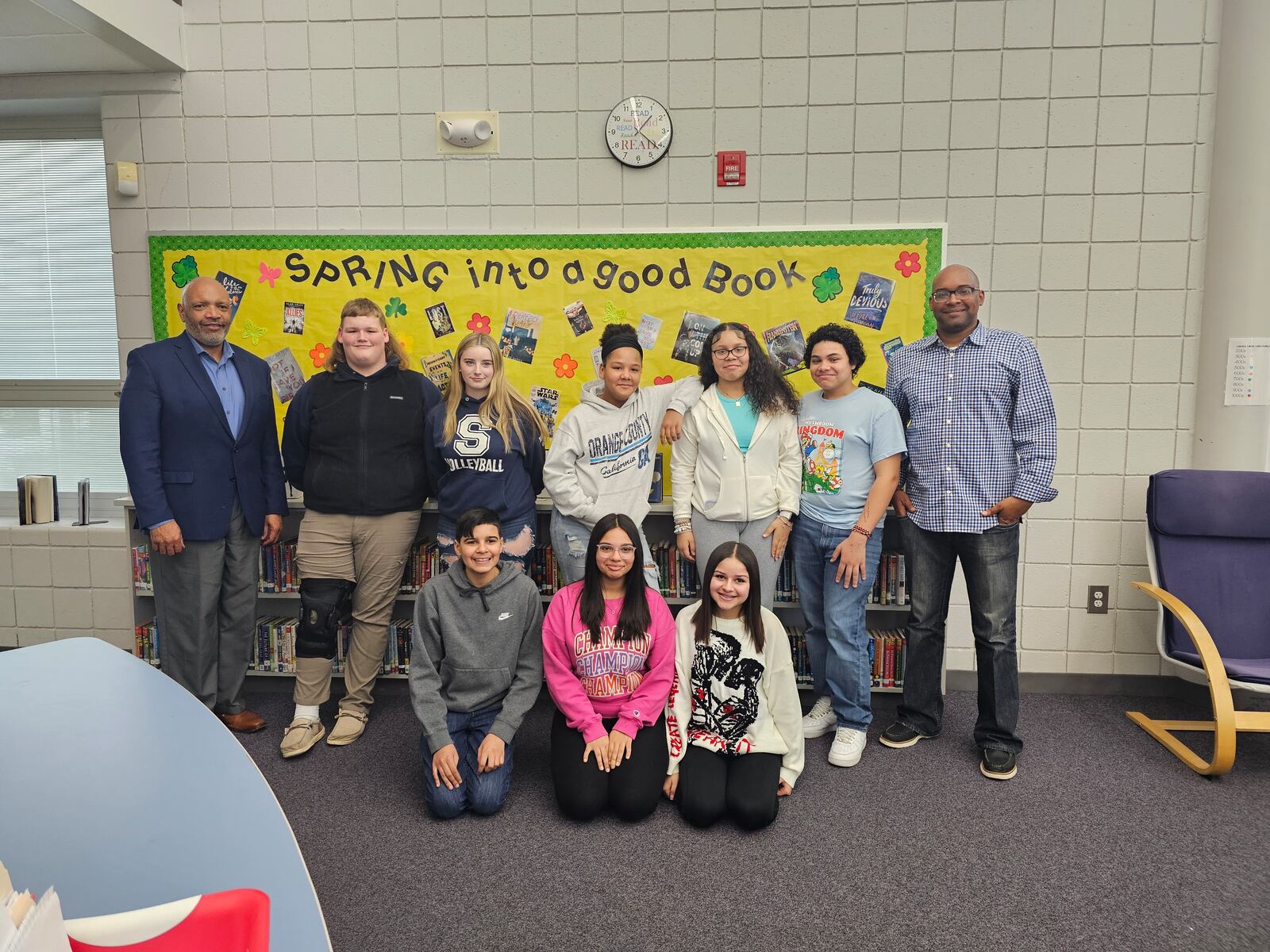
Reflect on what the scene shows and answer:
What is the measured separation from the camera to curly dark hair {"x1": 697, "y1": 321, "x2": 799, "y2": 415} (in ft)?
9.05

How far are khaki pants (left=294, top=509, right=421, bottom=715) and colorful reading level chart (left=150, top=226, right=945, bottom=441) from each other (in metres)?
0.83

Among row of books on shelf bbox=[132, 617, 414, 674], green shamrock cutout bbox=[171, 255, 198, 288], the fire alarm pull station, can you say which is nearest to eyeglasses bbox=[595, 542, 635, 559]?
row of books on shelf bbox=[132, 617, 414, 674]

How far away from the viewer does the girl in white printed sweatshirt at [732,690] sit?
243cm

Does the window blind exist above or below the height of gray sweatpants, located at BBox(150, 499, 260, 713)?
above

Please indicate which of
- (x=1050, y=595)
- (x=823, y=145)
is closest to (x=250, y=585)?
(x=823, y=145)

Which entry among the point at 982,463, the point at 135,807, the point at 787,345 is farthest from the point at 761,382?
the point at 135,807

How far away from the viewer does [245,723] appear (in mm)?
3033

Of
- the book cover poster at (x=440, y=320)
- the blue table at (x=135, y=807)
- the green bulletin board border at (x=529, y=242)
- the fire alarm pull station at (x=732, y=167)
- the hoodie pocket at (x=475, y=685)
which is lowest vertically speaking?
the hoodie pocket at (x=475, y=685)

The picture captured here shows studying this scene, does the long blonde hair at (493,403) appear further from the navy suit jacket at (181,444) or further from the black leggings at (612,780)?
the black leggings at (612,780)

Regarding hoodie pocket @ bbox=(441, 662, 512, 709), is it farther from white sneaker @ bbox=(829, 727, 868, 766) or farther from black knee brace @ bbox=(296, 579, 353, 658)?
white sneaker @ bbox=(829, 727, 868, 766)

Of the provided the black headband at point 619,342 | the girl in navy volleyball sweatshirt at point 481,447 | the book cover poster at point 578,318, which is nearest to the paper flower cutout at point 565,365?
the book cover poster at point 578,318

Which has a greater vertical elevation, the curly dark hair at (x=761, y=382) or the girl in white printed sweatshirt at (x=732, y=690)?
the curly dark hair at (x=761, y=382)

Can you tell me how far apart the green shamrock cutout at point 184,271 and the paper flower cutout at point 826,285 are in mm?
2701

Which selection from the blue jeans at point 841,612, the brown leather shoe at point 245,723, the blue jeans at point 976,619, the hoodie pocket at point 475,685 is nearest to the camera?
the hoodie pocket at point 475,685
